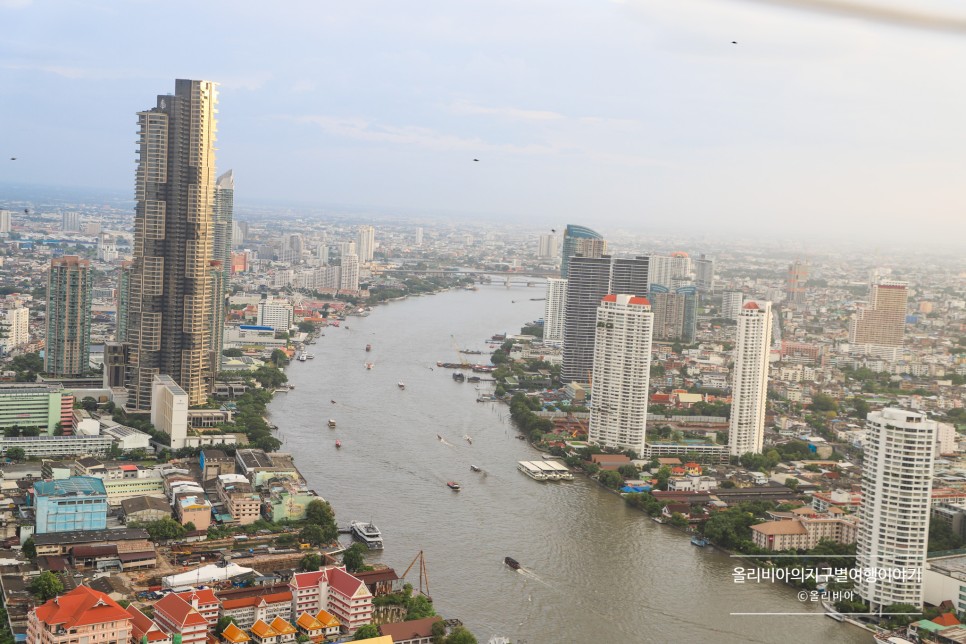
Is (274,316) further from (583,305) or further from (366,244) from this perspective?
(366,244)

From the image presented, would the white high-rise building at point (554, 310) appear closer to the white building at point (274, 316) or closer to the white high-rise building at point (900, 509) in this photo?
the white building at point (274, 316)

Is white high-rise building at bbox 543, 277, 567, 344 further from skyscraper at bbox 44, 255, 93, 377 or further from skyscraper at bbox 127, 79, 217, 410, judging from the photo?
skyscraper at bbox 127, 79, 217, 410

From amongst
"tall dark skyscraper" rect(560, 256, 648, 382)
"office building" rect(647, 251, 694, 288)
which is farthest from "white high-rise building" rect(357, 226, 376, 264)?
"tall dark skyscraper" rect(560, 256, 648, 382)

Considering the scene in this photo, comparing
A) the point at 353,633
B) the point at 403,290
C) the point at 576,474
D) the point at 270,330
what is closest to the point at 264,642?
the point at 353,633

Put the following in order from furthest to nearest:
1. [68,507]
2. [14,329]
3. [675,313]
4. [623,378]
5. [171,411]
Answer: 1. [675,313]
2. [14,329]
3. [623,378]
4. [171,411]
5. [68,507]

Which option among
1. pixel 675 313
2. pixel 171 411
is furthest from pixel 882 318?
pixel 171 411

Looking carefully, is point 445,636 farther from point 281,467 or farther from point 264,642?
point 281,467

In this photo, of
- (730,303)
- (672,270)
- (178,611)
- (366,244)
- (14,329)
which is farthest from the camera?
(366,244)
